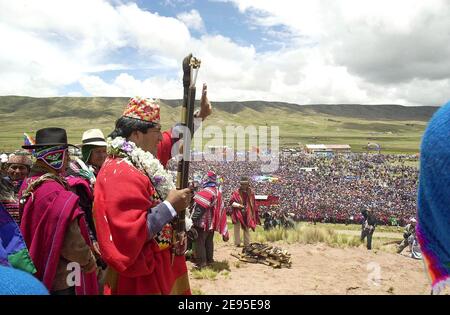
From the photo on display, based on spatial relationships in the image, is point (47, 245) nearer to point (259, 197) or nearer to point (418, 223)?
point (418, 223)

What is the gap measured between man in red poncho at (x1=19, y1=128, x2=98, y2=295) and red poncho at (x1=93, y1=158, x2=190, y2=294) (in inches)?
14.9

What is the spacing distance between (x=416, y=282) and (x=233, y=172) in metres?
47.9

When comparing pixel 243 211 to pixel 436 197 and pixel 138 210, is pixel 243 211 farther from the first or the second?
pixel 436 197

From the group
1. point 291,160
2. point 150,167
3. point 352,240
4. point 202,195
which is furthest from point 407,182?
point 150,167

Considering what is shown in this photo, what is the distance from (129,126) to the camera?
306 centimetres

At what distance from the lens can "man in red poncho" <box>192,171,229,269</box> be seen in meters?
8.17

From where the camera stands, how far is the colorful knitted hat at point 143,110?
120 inches

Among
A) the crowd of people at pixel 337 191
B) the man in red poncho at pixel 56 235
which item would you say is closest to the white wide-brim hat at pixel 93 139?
the man in red poncho at pixel 56 235

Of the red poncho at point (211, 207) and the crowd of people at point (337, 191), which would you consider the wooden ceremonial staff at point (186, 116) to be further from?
the crowd of people at point (337, 191)

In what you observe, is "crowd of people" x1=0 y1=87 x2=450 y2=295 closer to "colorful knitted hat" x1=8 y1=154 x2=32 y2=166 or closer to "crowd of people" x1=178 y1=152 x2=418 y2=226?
"colorful knitted hat" x1=8 y1=154 x2=32 y2=166

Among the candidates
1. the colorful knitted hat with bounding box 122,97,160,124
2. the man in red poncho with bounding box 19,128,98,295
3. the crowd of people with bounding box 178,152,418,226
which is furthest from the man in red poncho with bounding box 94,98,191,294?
the crowd of people with bounding box 178,152,418,226

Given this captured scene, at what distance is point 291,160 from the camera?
72.0 m

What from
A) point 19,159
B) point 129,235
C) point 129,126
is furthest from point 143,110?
point 19,159
